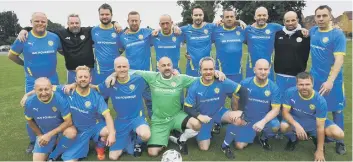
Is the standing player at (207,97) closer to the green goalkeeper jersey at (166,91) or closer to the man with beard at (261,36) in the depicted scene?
the green goalkeeper jersey at (166,91)

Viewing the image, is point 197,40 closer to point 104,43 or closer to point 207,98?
point 207,98

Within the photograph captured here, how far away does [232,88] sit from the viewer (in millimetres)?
5238

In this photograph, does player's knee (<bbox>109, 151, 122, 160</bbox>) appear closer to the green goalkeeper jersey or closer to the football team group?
the football team group

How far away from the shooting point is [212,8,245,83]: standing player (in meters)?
6.34

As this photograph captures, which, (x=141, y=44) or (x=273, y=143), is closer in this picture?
(x=273, y=143)

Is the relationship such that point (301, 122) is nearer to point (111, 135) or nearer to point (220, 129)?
point (220, 129)

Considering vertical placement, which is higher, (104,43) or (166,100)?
(104,43)

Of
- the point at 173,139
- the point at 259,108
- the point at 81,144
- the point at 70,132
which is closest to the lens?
the point at 70,132

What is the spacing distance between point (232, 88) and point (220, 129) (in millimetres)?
1253

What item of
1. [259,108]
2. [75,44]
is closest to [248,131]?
[259,108]

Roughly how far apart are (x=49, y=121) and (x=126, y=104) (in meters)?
1.20

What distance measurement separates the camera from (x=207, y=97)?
5.23 meters

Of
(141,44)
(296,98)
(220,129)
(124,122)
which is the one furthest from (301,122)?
(141,44)

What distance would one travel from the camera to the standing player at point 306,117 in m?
4.77
